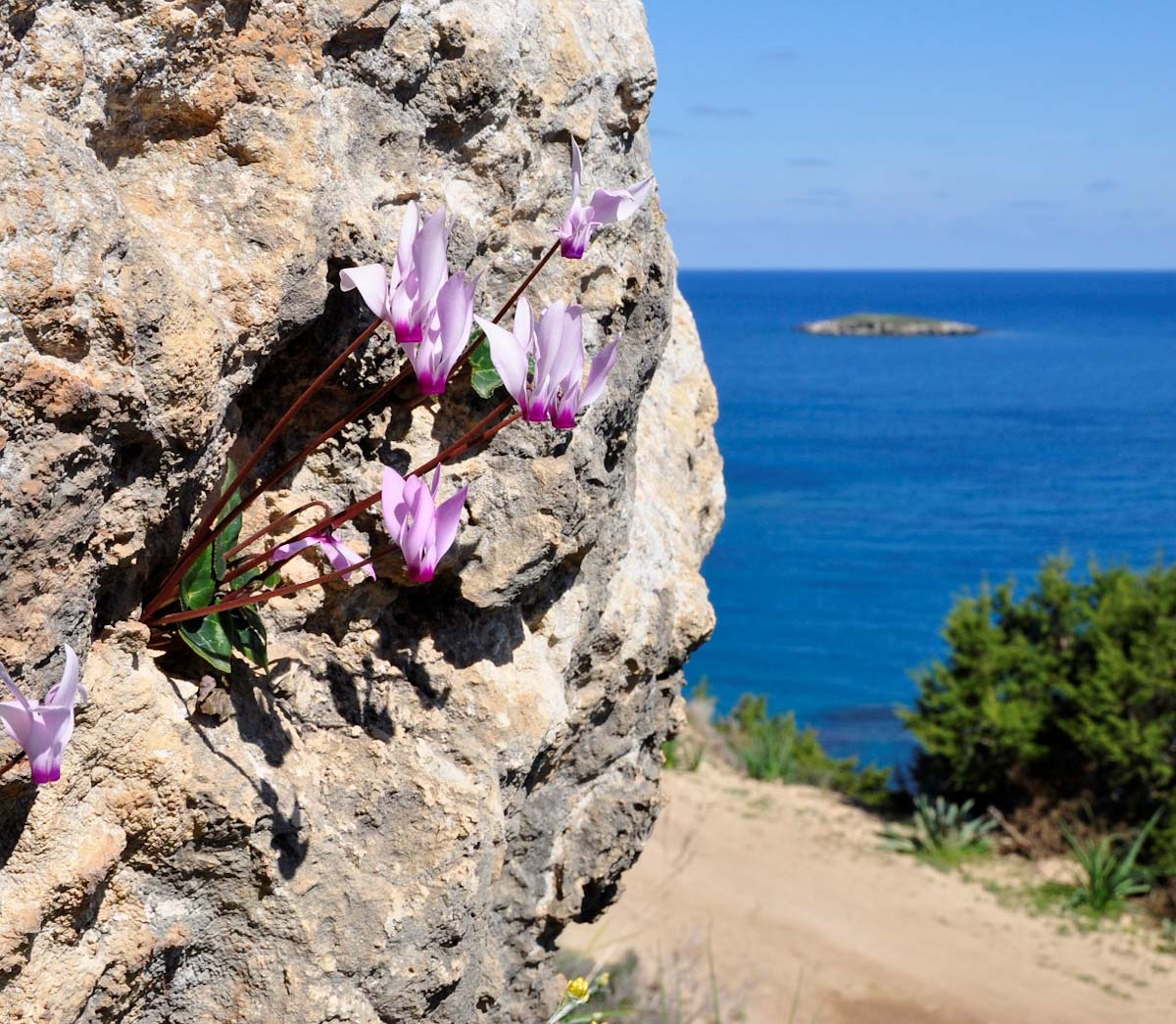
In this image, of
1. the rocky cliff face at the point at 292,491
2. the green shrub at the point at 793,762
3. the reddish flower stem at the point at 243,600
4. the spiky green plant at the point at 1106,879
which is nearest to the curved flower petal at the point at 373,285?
the rocky cliff face at the point at 292,491

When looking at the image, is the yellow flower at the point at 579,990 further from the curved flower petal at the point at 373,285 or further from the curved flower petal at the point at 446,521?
the curved flower petal at the point at 373,285

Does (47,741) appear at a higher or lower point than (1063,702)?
higher

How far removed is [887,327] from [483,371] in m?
115

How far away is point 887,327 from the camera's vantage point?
113062 millimetres

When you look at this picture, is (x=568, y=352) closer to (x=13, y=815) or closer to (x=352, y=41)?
(x=352, y=41)

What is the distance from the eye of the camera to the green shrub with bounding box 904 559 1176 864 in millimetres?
10281

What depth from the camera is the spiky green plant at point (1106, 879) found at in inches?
372

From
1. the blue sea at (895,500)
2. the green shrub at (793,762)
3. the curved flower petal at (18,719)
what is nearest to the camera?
the curved flower petal at (18,719)

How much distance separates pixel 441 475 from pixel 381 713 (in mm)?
414

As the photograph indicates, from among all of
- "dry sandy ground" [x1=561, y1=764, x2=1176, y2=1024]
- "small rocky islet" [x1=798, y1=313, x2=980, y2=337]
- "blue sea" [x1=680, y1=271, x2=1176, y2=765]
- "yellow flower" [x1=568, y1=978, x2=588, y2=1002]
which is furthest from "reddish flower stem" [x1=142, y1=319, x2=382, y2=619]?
"small rocky islet" [x1=798, y1=313, x2=980, y2=337]

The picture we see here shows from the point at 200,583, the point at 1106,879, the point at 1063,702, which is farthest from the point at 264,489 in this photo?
the point at 1063,702

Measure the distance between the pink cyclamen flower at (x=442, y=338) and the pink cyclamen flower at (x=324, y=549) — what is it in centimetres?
35

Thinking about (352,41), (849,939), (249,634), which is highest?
(352,41)

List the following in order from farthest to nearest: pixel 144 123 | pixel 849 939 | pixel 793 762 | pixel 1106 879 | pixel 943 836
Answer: pixel 793 762 < pixel 943 836 < pixel 1106 879 < pixel 849 939 < pixel 144 123
